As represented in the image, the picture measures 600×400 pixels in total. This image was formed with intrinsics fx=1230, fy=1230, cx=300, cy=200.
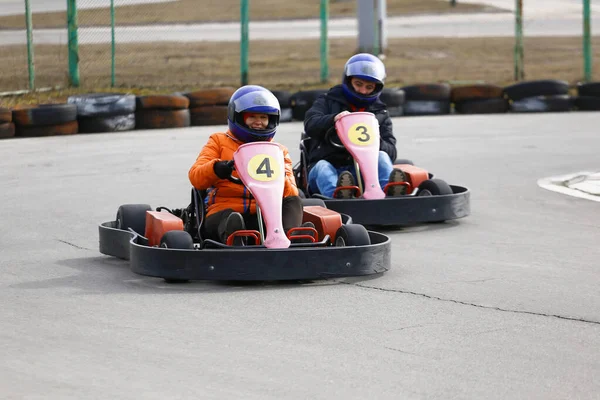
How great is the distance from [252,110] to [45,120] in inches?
304

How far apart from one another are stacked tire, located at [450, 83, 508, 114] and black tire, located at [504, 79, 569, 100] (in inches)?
6.1

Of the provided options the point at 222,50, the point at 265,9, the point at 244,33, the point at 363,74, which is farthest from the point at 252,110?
the point at 265,9

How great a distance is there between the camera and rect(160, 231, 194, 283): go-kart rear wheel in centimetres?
601

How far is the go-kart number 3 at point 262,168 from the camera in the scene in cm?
620

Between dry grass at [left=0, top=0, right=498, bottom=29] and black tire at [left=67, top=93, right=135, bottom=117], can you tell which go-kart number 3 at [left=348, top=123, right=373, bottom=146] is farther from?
dry grass at [left=0, top=0, right=498, bottom=29]

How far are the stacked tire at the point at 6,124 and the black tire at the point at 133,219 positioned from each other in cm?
698

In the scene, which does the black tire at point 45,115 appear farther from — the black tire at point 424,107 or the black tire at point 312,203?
the black tire at point 312,203

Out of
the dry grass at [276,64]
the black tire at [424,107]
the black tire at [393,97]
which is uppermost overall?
the dry grass at [276,64]

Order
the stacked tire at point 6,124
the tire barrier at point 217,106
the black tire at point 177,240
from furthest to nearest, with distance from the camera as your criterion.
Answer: the tire barrier at point 217,106
the stacked tire at point 6,124
the black tire at point 177,240

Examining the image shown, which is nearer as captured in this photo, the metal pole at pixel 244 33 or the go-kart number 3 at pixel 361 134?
the go-kart number 3 at pixel 361 134

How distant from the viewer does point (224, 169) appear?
6.27 m

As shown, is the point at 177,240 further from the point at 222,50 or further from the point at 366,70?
the point at 222,50

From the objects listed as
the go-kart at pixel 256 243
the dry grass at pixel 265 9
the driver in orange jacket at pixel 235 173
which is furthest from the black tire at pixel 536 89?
the driver in orange jacket at pixel 235 173

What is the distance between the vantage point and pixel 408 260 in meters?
6.75
